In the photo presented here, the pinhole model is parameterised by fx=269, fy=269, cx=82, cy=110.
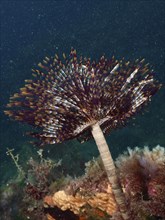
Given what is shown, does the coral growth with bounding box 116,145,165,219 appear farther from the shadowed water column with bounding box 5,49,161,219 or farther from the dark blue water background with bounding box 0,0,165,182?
the dark blue water background with bounding box 0,0,165,182

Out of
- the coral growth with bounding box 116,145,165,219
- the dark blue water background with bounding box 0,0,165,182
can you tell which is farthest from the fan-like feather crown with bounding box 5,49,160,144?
the dark blue water background with bounding box 0,0,165,182

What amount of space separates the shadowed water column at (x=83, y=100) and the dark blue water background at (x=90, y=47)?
1262 cm

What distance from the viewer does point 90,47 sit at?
26.8 m

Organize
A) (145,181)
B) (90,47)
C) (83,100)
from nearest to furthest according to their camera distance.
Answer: (83,100)
(145,181)
(90,47)

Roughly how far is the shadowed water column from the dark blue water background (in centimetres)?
1262

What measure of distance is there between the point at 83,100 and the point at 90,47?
24072 millimetres

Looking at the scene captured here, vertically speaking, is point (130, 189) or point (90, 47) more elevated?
point (90, 47)

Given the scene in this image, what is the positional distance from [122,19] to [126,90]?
26856mm

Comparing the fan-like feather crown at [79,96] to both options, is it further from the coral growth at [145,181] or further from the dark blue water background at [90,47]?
the dark blue water background at [90,47]

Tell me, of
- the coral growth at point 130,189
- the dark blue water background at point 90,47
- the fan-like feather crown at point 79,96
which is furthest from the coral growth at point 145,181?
the dark blue water background at point 90,47

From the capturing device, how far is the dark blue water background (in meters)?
20.8

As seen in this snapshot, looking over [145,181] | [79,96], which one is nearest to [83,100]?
[79,96]

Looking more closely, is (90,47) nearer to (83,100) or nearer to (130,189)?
(130,189)

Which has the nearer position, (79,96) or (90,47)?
Answer: (79,96)
